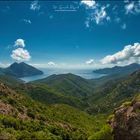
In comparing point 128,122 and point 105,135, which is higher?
point 128,122

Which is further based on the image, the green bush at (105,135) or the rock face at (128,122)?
the green bush at (105,135)

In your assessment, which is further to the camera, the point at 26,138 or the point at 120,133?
the point at 26,138

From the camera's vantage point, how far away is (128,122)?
67312 millimetres

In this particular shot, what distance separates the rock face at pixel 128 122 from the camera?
215ft

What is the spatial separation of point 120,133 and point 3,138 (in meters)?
29.5

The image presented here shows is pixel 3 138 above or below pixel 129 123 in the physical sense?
below

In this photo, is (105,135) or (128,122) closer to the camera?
(128,122)

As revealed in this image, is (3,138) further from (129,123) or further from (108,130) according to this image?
(129,123)

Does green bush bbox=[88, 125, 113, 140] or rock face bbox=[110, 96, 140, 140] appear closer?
rock face bbox=[110, 96, 140, 140]

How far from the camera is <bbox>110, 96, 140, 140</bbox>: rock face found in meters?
65.4

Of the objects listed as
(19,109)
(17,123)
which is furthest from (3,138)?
(19,109)

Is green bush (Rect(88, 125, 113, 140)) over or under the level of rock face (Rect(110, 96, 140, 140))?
under

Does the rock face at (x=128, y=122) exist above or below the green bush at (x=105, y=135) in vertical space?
above

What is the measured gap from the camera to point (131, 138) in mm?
65625
